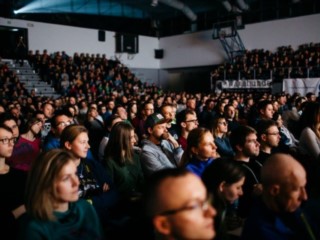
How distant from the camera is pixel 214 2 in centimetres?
2080

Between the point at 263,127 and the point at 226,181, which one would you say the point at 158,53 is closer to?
the point at 263,127

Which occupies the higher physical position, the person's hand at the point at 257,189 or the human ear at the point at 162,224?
the human ear at the point at 162,224

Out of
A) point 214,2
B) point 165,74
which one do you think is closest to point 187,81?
point 165,74

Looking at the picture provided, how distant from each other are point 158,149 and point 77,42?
1813 cm

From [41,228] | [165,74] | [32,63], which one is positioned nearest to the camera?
[41,228]

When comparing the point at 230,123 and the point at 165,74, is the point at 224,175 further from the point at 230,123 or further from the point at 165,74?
the point at 165,74

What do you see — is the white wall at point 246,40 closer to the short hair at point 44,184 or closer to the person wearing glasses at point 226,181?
the person wearing glasses at point 226,181

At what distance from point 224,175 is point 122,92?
15.4m

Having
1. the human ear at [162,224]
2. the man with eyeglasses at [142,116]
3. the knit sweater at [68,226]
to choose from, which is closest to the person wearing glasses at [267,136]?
the knit sweater at [68,226]

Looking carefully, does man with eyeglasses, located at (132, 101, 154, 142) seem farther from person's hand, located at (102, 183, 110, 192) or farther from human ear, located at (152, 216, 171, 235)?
human ear, located at (152, 216, 171, 235)

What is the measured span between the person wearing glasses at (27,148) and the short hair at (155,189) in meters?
2.48

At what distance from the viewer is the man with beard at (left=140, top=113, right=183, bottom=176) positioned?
144 inches

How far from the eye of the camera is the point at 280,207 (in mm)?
1943

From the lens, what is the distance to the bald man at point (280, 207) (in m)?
1.81
